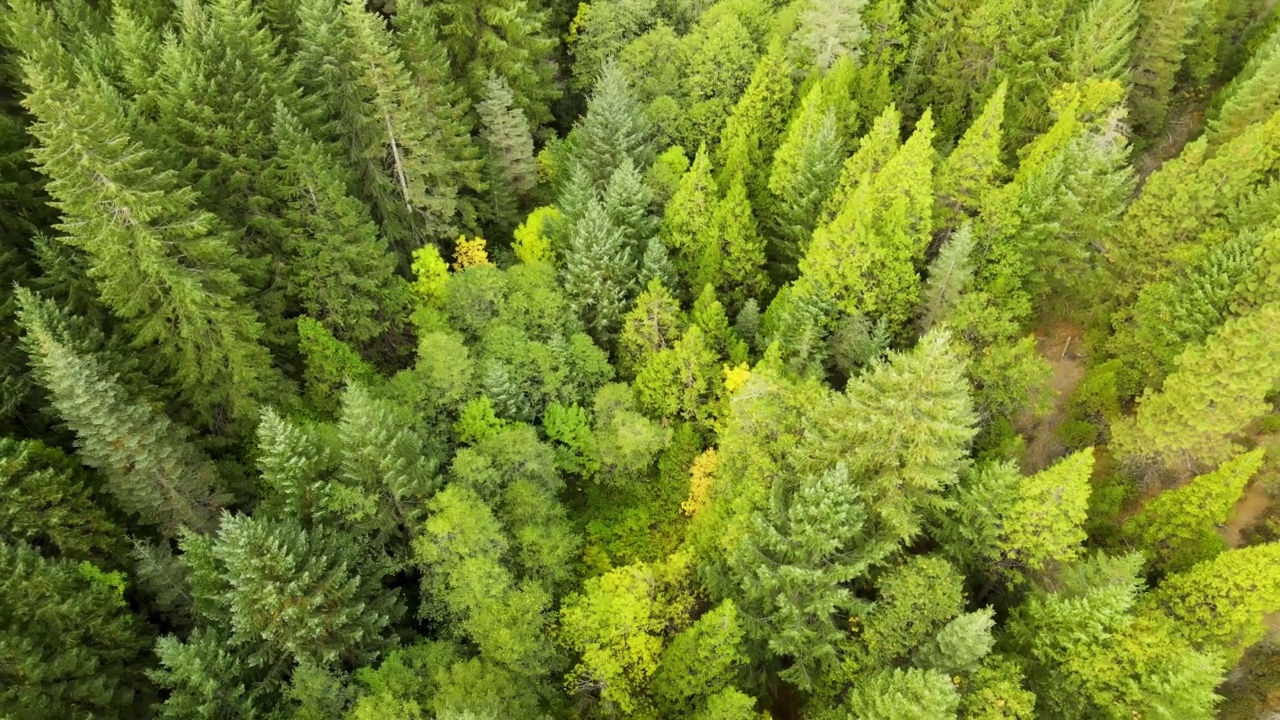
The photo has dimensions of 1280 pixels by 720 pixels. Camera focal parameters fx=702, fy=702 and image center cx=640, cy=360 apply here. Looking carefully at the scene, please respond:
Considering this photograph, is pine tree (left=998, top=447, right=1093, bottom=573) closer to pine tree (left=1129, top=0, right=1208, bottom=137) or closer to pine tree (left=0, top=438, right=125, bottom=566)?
pine tree (left=0, top=438, right=125, bottom=566)

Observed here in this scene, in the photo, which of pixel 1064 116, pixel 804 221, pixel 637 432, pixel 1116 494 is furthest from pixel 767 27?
pixel 1116 494

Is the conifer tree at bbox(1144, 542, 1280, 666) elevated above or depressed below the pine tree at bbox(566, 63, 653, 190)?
below

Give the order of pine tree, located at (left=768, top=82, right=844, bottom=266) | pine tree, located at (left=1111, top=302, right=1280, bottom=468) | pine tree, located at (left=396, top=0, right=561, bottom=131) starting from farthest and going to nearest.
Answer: pine tree, located at (left=396, top=0, right=561, bottom=131), pine tree, located at (left=768, top=82, right=844, bottom=266), pine tree, located at (left=1111, top=302, right=1280, bottom=468)

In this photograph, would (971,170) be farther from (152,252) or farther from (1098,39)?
(152,252)

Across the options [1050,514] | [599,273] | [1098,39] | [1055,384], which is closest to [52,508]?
[599,273]

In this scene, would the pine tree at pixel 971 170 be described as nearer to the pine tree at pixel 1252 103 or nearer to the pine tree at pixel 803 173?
the pine tree at pixel 803 173

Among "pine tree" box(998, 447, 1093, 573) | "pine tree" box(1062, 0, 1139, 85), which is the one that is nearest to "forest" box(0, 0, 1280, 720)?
"pine tree" box(998, 447, 1093, 573)
